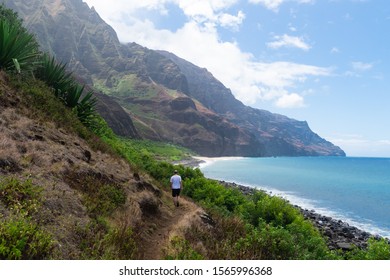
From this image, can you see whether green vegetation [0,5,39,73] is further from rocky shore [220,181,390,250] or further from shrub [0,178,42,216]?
rocky shore [220,181,390,250]

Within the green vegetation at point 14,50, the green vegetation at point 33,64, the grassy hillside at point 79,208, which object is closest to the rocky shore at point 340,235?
the grassy hillside at point 79,208

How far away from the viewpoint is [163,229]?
10656 mm

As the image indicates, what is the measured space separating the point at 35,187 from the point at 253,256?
5.53m

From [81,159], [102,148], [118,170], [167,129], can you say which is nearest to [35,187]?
[81,159]

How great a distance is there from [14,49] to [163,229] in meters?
10.3

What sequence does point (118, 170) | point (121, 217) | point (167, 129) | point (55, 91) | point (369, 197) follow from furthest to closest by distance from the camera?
1. point (167, 129)
2. point (369, 197)
3. point (55, 91)
4. point (118, 170)
5. point (121, 217)

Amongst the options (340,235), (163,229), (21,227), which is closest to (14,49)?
(163,229)

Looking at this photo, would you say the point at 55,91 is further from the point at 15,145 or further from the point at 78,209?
the point at 78,209

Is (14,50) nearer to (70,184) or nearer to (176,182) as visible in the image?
(70,184)

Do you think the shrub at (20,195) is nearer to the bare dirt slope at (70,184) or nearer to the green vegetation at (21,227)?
the green vegetation at (21,227)

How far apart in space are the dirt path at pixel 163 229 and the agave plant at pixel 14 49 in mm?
8842

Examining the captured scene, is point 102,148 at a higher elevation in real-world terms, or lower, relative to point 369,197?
higher

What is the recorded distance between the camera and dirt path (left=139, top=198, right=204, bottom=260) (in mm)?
8180

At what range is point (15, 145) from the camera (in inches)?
364
